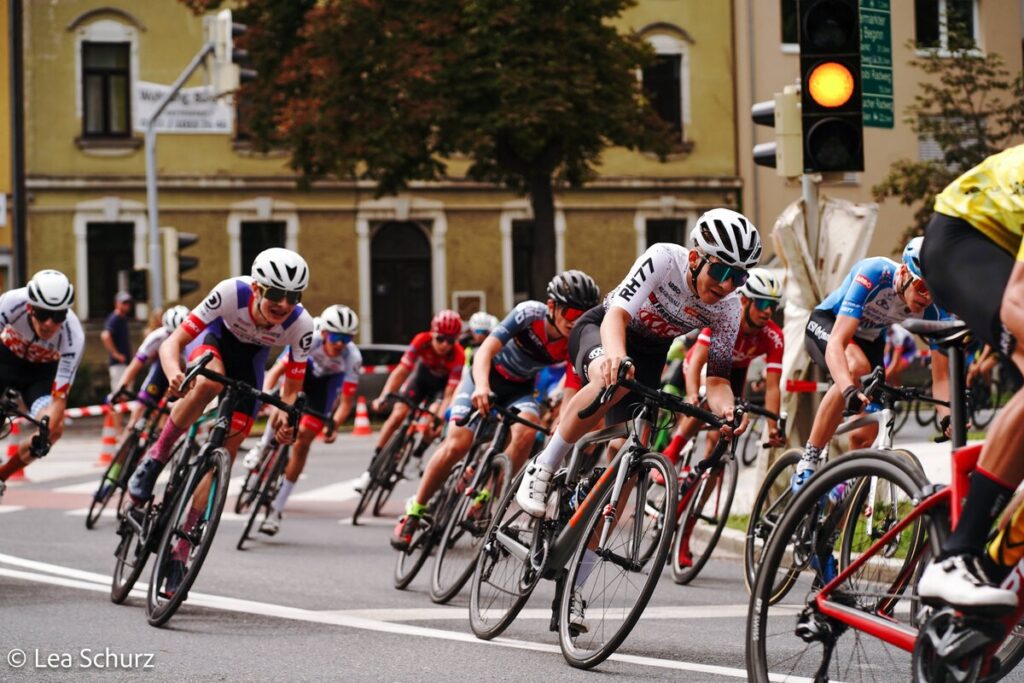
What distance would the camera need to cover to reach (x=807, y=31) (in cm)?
1065

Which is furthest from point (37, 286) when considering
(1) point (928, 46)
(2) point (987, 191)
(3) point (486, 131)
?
(1) point (928, 46)

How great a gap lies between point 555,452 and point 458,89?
2439 cm

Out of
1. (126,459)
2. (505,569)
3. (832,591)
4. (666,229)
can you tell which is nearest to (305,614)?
(505,569)

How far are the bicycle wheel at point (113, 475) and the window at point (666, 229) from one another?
28.9 metres

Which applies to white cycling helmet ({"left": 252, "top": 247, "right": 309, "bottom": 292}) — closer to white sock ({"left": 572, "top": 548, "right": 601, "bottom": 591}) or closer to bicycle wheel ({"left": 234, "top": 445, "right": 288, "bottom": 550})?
white sock ({"left": 572, "top": 548, "right": 601, "bottom": 591})

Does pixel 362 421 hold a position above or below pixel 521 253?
below

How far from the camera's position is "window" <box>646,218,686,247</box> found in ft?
139

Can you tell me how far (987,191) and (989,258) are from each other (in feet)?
0.58

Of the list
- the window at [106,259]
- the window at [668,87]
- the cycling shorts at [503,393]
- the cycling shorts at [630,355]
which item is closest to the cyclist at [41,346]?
the cycling shorts at [503,393]

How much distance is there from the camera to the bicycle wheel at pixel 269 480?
44.0 feet

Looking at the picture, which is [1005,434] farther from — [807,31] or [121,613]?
[807,31]

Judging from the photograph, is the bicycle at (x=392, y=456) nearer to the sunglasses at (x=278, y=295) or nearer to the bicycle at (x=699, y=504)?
the bicycle at (x=699, y=504)

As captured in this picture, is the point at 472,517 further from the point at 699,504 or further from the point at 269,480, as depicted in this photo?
the point at 269,480

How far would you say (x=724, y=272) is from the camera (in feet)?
24.6
